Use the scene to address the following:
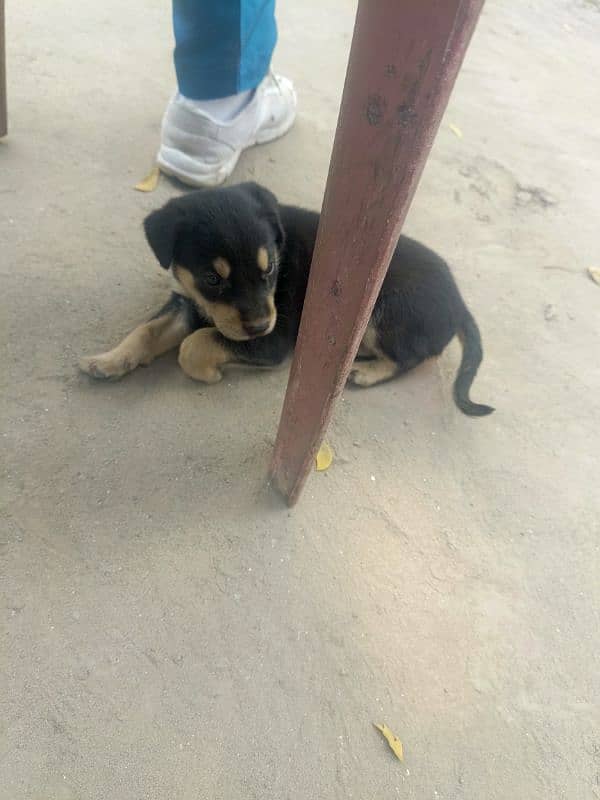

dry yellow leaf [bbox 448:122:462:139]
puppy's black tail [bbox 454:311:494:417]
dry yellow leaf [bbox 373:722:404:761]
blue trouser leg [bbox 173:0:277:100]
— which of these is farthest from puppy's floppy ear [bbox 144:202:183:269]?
dry yellow leaf [bbox 448:122:462:139]

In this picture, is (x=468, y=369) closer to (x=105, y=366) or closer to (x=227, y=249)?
(x=227, y=249)

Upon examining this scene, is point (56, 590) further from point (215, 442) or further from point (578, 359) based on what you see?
point (578, 359)

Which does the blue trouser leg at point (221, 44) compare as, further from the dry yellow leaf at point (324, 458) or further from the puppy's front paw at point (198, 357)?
the dry yellow leaf at point (324, 458)

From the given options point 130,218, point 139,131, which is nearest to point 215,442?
point 130,218

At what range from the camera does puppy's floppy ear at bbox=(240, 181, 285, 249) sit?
72.1 inches

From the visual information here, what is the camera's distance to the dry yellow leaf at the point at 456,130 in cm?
358

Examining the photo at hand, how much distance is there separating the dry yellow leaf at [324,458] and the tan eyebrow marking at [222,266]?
62 cm

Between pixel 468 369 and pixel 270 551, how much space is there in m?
0.93

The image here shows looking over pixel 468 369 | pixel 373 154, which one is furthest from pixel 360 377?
pixel 373 154

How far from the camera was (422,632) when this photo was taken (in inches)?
64.6

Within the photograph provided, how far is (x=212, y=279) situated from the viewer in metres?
1.78

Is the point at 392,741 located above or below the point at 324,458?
below

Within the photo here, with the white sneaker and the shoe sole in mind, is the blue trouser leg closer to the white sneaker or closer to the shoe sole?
the white sneaker

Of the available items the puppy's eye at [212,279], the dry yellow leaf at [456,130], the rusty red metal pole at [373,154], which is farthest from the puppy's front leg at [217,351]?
the dry yellow leaf at [456,130]
